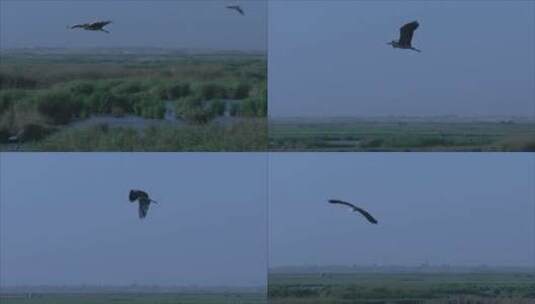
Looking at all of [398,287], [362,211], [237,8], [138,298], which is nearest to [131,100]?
[237,8]

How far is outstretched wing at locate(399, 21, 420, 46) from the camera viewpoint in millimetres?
5102

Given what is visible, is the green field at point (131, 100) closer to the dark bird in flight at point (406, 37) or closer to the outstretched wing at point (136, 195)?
the outstretched wing at point (136, 195)

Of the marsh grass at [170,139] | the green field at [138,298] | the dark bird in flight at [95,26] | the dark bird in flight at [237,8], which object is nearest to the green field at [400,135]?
the marsh grass at [170,139]

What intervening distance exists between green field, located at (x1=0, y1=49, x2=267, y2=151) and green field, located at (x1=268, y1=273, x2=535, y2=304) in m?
0.53

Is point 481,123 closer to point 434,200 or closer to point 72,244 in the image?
point 434,200

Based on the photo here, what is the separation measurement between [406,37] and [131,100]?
995 mm

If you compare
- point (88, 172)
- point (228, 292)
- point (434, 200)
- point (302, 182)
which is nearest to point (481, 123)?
point (434, 200)

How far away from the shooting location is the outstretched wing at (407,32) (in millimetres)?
5102

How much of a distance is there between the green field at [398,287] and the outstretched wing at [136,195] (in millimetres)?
521

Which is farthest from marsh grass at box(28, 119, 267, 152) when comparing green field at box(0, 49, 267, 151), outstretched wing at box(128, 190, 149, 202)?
outstretched wing at box(128, 190, 149, 202)

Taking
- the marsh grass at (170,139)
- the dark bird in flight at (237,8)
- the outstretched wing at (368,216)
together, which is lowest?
the outstretched wing at (368,216)

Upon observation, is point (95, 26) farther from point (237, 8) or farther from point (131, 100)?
point (237, 8)

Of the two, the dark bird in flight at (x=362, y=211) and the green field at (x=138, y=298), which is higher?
the dark bird in flight at (x=362, y=211)

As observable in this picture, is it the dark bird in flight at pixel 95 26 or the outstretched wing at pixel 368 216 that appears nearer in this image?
the outstretched wing at pixel 368 216
